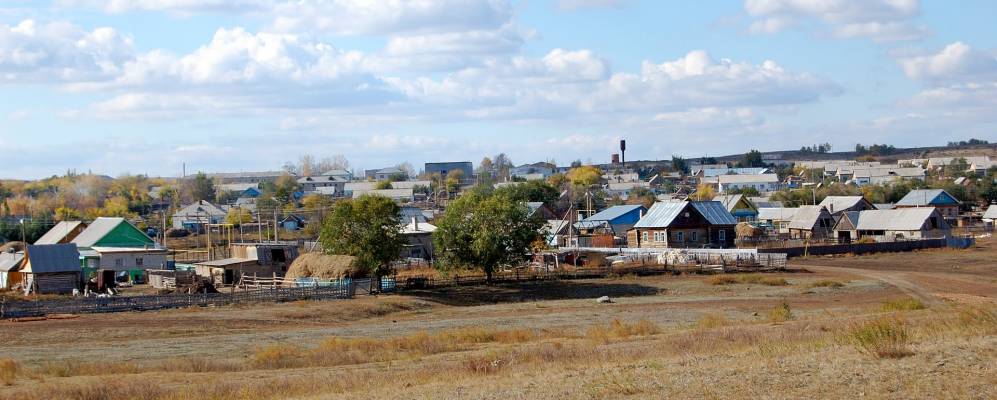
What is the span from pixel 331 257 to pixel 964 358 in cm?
4318

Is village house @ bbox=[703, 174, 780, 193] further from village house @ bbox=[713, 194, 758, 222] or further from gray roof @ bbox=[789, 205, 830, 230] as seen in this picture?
gray roof @ bbox=[789, 205, 830, 230]

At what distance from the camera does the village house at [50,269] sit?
197 ft

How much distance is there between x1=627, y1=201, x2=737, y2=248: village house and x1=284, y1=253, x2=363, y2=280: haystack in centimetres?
3360

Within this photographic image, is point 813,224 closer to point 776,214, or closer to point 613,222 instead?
point 776,214

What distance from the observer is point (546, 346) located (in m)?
32.1

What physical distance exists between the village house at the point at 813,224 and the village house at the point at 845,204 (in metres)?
3.75

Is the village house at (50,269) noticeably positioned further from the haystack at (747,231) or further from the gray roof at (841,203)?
the gray roof at (841,203)

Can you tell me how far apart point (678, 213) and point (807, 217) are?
2289 cm

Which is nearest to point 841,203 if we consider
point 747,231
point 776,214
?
point 776,214

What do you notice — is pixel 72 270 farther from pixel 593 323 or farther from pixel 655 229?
pixel 655 229

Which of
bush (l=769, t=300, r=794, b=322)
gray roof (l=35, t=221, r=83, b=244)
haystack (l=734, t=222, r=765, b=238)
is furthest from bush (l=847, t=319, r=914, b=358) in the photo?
haystack (l=734, t=222, r=765, b=238)

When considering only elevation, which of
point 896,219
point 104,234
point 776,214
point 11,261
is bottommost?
point 896,219

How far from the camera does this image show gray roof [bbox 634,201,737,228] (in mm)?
86375

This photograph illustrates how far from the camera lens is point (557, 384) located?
21734 mm
